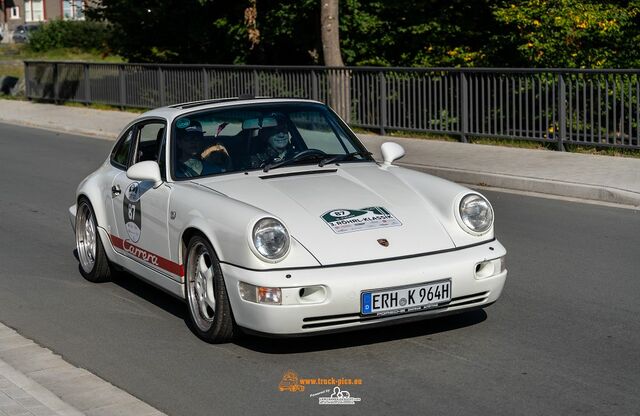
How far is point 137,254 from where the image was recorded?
8156 millimetres

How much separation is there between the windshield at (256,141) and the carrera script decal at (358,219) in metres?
0.97

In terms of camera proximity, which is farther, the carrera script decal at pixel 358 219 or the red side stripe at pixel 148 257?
the red side stripe at pixel 148 257

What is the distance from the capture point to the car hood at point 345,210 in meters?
6.59

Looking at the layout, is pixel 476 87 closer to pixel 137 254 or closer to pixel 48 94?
pixel 137 254

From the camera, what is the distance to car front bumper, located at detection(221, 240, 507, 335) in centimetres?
635

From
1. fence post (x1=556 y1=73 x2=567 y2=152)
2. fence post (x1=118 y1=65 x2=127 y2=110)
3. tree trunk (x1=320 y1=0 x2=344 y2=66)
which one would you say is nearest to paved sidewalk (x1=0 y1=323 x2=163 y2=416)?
fence post (x1=556 y1=73 x2=567 y2=152)

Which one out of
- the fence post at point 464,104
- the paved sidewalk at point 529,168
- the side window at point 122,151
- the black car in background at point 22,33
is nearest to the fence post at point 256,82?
the paved sidewalk at point 529,168

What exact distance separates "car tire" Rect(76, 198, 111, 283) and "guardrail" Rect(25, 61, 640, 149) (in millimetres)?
9182

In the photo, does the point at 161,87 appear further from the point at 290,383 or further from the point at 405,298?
the point at 290,383

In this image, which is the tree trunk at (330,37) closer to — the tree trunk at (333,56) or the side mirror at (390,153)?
the tree trunk at (333,56)

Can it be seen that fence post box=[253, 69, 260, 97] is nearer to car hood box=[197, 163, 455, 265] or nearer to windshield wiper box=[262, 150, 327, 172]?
windshield wiper box=[262, 150, 327, 172]

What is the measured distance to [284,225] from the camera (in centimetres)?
657

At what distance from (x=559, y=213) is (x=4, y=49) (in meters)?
70.2

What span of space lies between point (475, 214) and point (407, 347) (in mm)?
979
